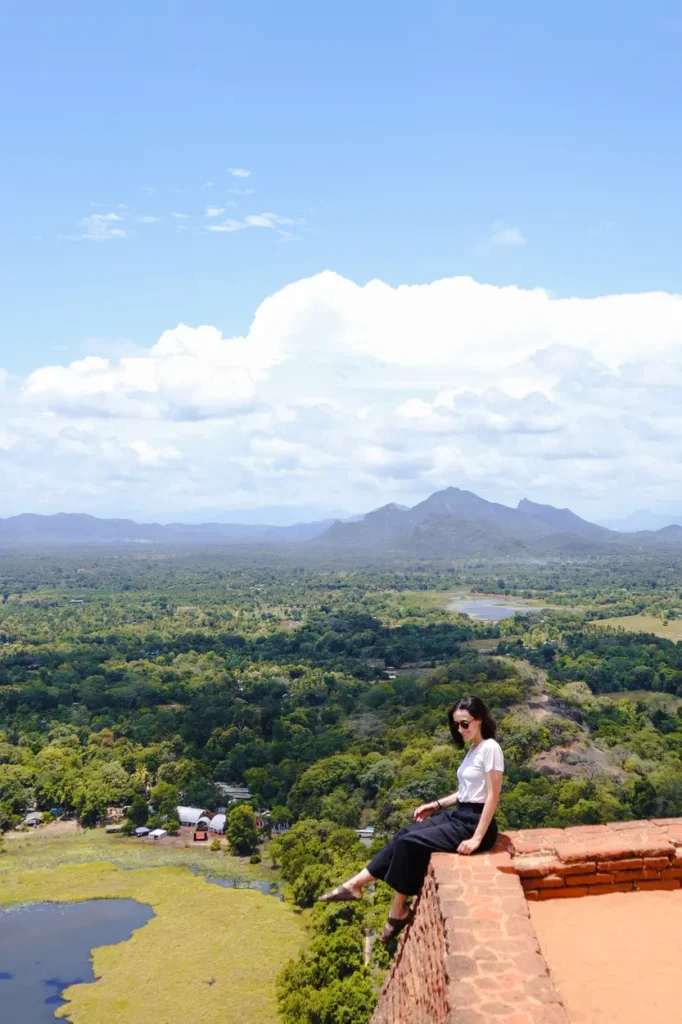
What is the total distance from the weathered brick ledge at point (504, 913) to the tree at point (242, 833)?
86.3 feet

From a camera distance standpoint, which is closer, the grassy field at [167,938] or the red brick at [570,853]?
the red brick at [570,853]

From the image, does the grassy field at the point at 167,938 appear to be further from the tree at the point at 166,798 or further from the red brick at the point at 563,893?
the red brick at the point at 563,893

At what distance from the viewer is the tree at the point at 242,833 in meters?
31.1

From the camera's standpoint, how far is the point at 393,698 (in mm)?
48375

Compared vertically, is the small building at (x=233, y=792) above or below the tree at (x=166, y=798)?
below

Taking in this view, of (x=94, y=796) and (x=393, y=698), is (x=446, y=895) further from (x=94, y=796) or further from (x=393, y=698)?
(x=393, y=698)

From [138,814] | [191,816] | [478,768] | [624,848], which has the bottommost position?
[191,816]

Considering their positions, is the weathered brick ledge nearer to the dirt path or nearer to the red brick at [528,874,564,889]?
the red brick at [528,874,564,889]

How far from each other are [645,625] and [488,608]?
28400 mm

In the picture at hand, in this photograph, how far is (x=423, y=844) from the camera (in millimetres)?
5969

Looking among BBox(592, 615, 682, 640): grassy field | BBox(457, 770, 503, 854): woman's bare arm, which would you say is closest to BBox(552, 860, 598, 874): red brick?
BBox(457, 770, 503, 854): woman's bare arm

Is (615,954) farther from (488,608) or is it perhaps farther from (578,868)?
(488,608)

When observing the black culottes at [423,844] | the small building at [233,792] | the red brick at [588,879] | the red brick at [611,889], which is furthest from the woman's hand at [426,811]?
the small building at [233,792]

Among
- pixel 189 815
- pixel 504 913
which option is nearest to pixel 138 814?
pixel 189 815
